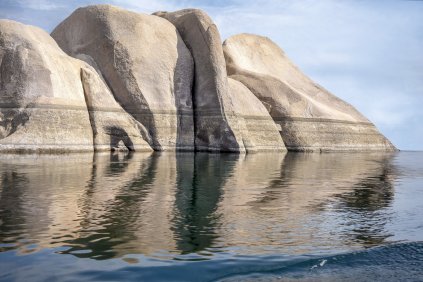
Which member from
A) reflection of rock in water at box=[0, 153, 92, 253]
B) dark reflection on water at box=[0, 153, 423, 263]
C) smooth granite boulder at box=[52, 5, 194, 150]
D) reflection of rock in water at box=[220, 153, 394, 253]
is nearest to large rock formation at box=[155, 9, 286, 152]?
smooth granite boulder at box=[52, 5, 194, 150]

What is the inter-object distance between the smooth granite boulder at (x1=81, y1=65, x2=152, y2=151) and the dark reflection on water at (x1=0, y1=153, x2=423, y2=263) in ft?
57.6

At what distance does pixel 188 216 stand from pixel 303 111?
141 ft

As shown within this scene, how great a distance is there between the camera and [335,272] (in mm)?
5980

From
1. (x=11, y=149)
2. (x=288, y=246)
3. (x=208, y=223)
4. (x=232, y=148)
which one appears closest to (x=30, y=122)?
(x=11, y=149)

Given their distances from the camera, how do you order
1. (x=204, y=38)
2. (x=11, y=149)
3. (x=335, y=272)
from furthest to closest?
1. (x=204, y=38)
2. (x=11, y=149)
3. (x=335, y=272)

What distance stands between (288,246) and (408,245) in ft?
5.60

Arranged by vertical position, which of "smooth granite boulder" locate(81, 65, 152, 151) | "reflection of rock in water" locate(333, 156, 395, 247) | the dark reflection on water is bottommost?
"reflection of rock in water" locate(333, 156, 395, 247)

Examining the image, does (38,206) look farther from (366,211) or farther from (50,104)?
(50,104)

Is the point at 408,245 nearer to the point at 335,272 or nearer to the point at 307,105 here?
the point at 335,272

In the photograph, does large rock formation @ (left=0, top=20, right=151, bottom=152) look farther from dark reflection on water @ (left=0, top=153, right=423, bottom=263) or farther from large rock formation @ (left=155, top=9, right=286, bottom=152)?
dark reflection on water @ (left=0, top=153, right=423, bottom=263)

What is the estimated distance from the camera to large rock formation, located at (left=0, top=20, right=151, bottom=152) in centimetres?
2997

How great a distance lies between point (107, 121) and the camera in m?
34.8

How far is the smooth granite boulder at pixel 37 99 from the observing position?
2962 centimetres

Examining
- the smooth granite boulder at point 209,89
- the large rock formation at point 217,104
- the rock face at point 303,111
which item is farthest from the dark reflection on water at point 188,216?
the rock face at point 303,111
